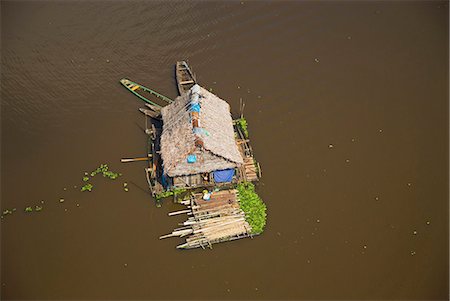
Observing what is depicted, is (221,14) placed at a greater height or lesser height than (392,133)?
greater

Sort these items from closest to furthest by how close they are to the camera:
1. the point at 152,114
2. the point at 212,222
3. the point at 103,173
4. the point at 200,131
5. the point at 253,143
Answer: the point at 200,131 < the point at 212,222 < the point at 103,173 < the point at 253,143 < the point at 152,114

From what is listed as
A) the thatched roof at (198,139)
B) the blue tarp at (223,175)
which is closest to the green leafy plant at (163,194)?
the thatched roof at (198,139)

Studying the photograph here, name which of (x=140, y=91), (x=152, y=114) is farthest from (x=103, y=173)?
(x=140, y=91)

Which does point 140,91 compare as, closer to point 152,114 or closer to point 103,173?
point 152,114

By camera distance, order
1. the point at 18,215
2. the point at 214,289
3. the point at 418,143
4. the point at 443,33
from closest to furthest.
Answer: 1. the point at 214,289
2. the point at 18,215
3. the point at 418,143
4. the point at 443,33

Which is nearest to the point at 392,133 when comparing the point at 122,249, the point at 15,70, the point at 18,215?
the point at 122,249

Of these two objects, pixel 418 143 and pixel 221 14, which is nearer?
pixel 418 143

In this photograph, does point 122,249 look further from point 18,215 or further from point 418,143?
point 418,143
